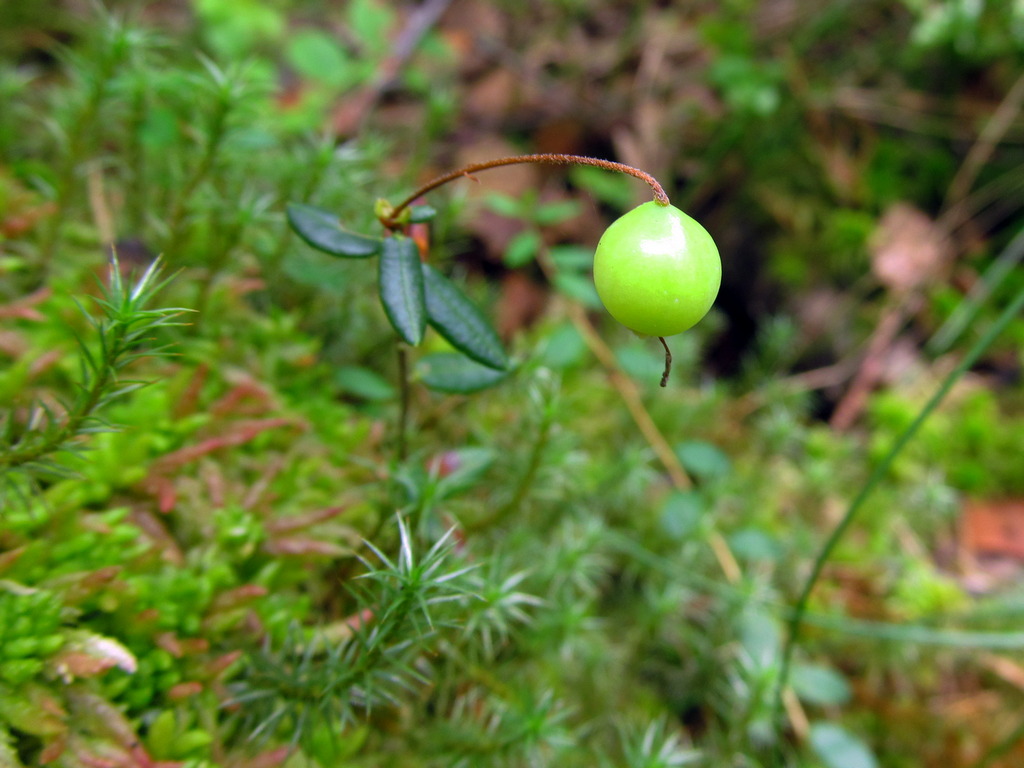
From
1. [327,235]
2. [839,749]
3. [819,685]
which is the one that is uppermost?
[327,235]

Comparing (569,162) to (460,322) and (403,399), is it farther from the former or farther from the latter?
(403,399)

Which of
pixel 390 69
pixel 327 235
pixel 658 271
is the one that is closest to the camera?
pixel 658 271

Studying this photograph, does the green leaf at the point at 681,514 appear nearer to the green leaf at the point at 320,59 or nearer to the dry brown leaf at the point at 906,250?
the dry brown leaf at the point at 906,250

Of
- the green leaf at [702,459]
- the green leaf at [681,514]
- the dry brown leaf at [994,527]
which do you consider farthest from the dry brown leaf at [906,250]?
the green leaf at [681,514]

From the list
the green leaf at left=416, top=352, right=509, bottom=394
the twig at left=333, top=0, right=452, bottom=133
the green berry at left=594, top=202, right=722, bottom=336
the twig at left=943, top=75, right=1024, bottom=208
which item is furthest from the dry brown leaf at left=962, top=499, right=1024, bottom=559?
the twig at left=333, top=0, right=452, bottom=133

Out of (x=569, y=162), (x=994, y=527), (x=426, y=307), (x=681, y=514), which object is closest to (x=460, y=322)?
(x=426, y=307)

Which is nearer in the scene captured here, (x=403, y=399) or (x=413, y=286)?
(x=413, y=286)

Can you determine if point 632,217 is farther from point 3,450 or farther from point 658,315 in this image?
point 3,450

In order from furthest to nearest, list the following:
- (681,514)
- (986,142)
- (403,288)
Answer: (986,142) → (681,514) → (403,288)
